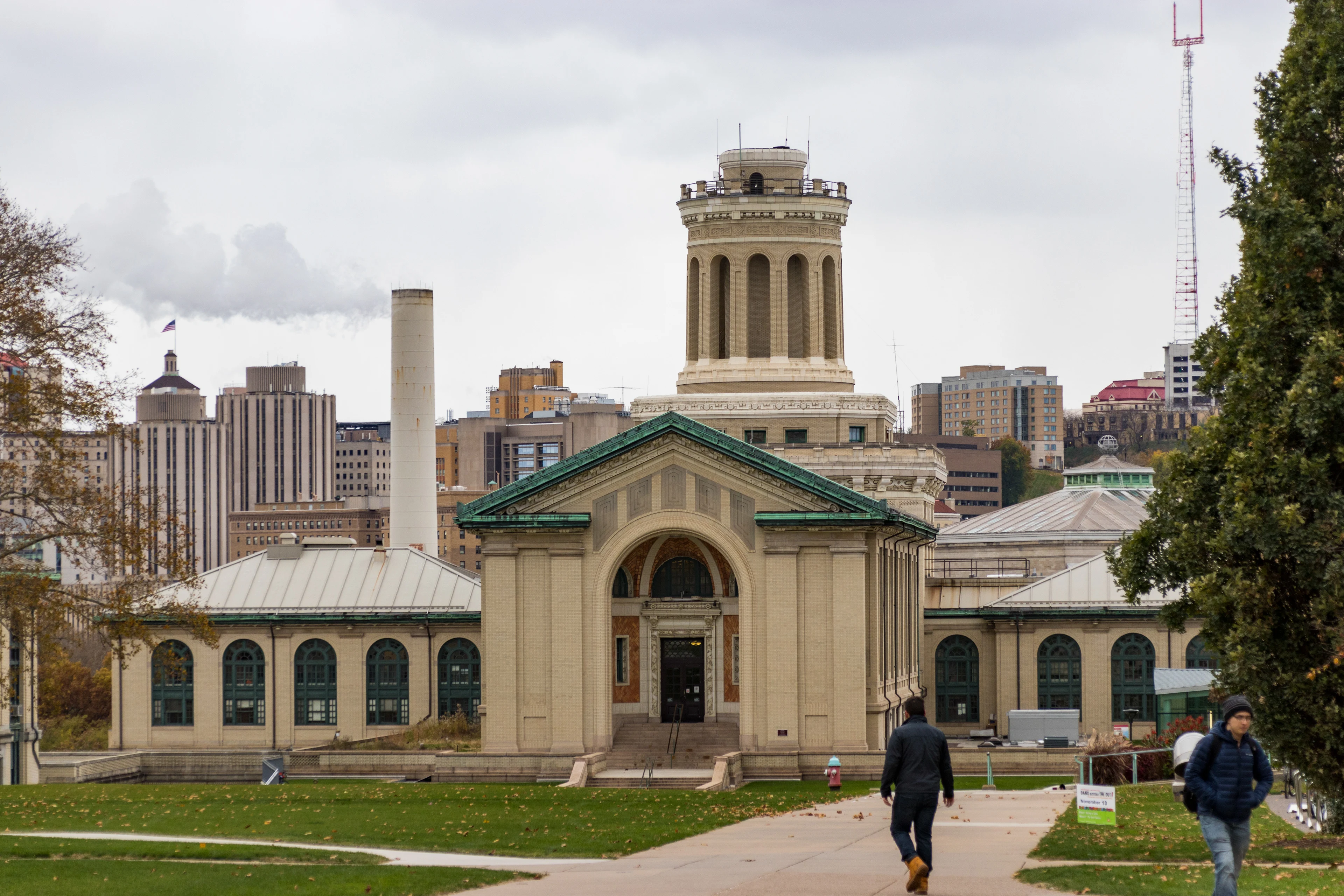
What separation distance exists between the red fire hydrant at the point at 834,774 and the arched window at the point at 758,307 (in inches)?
1361

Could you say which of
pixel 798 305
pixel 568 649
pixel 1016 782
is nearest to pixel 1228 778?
pixel 1016 782

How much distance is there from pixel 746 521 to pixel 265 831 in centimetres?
2656

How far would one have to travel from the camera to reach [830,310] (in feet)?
285

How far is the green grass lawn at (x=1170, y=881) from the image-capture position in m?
23.8

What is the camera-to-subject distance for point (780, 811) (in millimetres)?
42062

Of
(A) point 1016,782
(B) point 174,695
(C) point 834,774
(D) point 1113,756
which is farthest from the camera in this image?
(B) point 174,695

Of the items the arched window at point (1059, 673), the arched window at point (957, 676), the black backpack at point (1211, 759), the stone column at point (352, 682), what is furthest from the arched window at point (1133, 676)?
the black backpack at point (1211, 759)

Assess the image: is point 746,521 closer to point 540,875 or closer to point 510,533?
point 510,533

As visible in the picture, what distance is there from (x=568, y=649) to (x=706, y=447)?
7.39 metres

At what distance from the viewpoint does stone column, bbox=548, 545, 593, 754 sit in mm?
59812

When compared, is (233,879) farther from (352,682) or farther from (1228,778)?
(352,682)

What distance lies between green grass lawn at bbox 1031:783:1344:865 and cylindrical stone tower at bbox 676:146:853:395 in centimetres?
4863

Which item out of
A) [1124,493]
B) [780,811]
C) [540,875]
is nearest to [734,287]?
[1124,493]

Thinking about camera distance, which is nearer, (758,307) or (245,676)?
(245,676)
